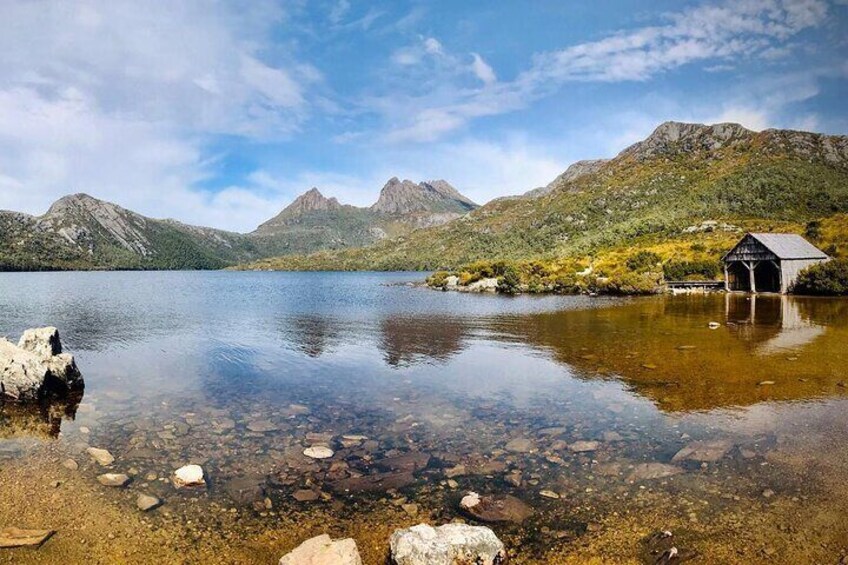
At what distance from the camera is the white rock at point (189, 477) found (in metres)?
11.7

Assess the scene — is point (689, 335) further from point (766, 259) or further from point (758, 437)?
point (766, 259)

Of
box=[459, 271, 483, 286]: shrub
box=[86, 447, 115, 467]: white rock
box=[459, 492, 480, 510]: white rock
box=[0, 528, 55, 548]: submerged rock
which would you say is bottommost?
box=[459, 492, 480, 510]: white rock

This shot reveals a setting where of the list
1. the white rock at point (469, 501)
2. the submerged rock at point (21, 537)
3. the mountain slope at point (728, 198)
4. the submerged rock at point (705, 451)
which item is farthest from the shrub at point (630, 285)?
the submerged rock at point (21, 537)

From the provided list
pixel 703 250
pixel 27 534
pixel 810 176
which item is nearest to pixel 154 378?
pixel 27 534

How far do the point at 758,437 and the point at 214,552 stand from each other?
14239mm

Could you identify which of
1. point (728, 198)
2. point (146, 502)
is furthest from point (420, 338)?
point (728, 198)

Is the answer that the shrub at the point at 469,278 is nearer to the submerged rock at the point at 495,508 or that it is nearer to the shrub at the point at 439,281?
the shrub at the point at 439,281

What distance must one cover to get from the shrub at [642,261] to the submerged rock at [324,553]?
8339 centimetres

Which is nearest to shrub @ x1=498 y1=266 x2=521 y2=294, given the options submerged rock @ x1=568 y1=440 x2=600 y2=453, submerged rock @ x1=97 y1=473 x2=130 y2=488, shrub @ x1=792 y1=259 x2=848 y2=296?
shrub @ x1=792 y1=259 x2=848 y2=296

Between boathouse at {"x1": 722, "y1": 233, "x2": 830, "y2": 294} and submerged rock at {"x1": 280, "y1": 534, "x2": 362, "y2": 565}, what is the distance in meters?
67.8

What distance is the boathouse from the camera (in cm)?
6069

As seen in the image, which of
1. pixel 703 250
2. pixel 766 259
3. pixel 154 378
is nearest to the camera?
pixel 154 378

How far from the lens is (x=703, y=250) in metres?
87.1

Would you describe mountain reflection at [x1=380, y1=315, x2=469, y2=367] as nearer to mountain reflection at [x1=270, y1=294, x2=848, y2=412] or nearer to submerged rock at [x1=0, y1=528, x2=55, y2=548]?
mountain reflection at [x1=270, y1=294, x2=848, y2=412]
